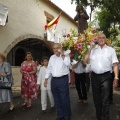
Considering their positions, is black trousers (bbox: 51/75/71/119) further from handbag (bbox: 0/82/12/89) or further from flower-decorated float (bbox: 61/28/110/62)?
handbag (bbox: 0/82/12/89)

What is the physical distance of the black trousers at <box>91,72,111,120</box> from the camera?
5125mm

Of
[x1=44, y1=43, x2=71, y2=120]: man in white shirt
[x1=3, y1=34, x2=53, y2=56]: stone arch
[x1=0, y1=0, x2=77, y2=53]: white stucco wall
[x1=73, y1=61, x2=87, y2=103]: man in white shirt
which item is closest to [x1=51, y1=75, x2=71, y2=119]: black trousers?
[x1=44, y1=43, x2=71, y2=120]: man in white shirt

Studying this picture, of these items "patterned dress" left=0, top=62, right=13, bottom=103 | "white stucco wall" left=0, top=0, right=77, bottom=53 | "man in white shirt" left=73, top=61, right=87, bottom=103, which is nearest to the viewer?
"patterned dress" left=0, top=62, right=13, bottom=103

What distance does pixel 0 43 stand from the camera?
45.1 feet

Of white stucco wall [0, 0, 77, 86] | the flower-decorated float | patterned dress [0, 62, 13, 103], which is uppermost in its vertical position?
white stucco wall [0, 0, 77, 86]

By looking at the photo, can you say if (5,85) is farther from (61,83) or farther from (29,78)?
(61,83)

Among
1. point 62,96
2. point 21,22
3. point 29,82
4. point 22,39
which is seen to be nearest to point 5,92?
point 29,82

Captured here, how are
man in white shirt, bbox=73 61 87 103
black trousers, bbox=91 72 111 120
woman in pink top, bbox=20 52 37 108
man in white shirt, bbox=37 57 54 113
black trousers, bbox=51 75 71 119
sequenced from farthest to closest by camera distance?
man in white shirt, bbox=73 61 87 103
woman in pink top, bbox=20 52 37 108
man in white shirt, bbox=37 57 54 113
black trousers, bbox=51 75 71 119
black trousers, bbox=91 72 111 120

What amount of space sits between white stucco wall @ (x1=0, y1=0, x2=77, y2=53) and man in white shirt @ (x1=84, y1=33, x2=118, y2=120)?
295 inches

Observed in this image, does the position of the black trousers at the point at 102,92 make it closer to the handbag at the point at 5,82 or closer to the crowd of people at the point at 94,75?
the crowd of people at the point at 94,75

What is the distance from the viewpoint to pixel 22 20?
1586 cm

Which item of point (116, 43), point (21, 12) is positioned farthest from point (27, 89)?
point (116, 43)

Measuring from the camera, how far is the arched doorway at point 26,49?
673 inches

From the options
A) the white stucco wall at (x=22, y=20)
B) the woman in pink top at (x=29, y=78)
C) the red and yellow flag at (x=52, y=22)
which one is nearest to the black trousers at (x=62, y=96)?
the woman in pink top at (x=29, y=78)
